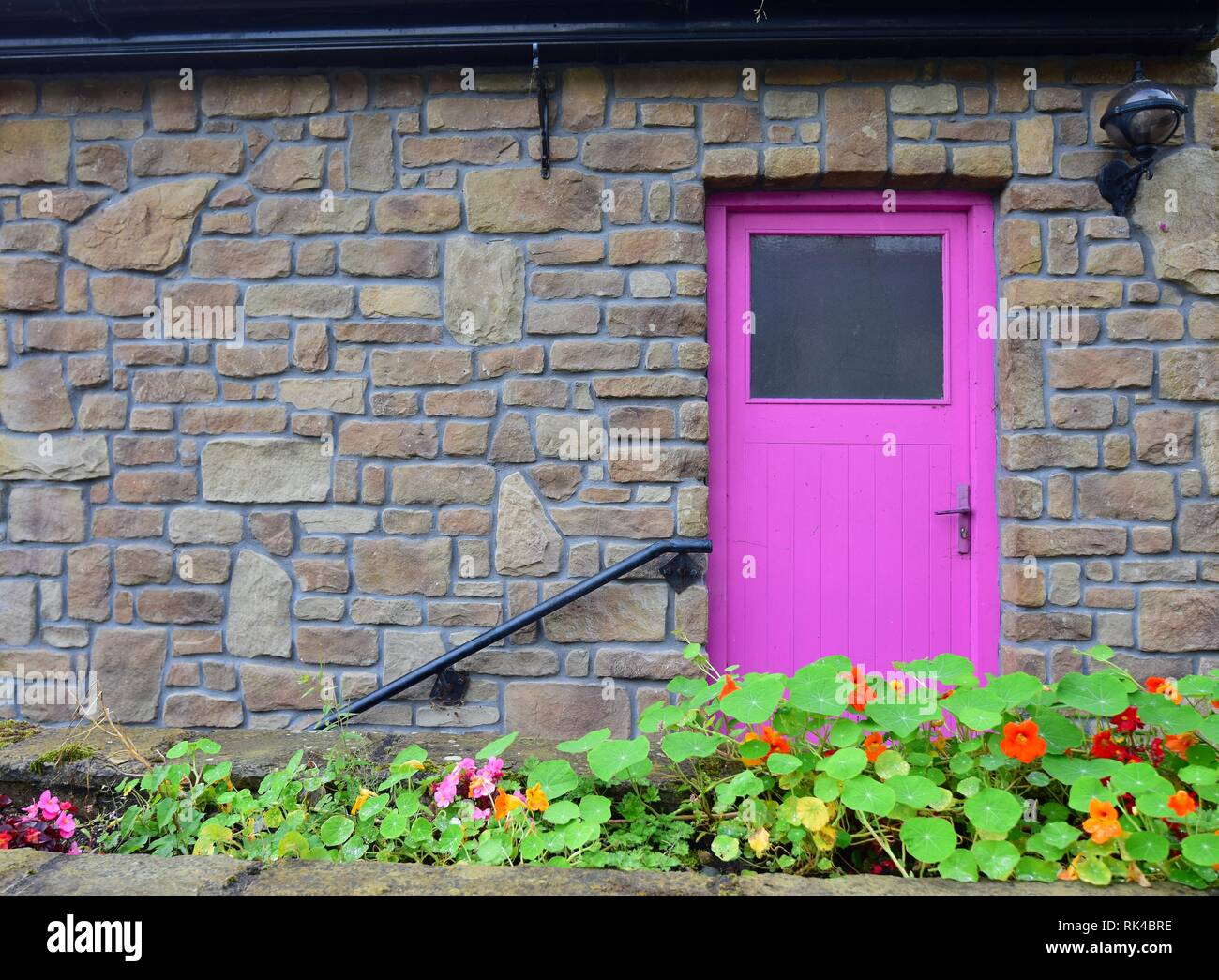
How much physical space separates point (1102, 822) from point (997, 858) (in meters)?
0.18

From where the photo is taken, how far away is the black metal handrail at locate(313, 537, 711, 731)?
2504 mm

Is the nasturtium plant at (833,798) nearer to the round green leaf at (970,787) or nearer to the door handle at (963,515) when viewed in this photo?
the round green leaf at (970,787)

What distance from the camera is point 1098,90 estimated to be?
8.46ft

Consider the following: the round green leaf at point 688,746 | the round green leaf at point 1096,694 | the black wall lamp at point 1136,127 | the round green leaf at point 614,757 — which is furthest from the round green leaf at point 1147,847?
the black wall lamp at point 1136,127

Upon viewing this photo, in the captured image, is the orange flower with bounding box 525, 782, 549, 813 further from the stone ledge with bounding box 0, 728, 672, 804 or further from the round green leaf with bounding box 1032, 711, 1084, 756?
the round green leaf with bounding box 1032, 711, 1084, 756

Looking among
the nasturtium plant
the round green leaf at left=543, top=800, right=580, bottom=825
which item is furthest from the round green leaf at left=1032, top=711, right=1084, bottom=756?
the round green leaf at left=543, top=800, right=580, bottom=825

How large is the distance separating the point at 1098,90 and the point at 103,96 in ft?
11.1

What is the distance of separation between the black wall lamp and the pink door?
0.39 meters

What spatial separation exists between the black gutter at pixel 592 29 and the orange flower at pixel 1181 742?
214 cm

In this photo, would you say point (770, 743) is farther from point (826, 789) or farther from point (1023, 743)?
point (1023, 743)

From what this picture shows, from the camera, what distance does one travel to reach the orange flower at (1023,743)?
4.66 ft

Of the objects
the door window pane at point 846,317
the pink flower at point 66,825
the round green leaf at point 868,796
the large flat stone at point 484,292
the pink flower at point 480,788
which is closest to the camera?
the round green leaf at point 868,796
